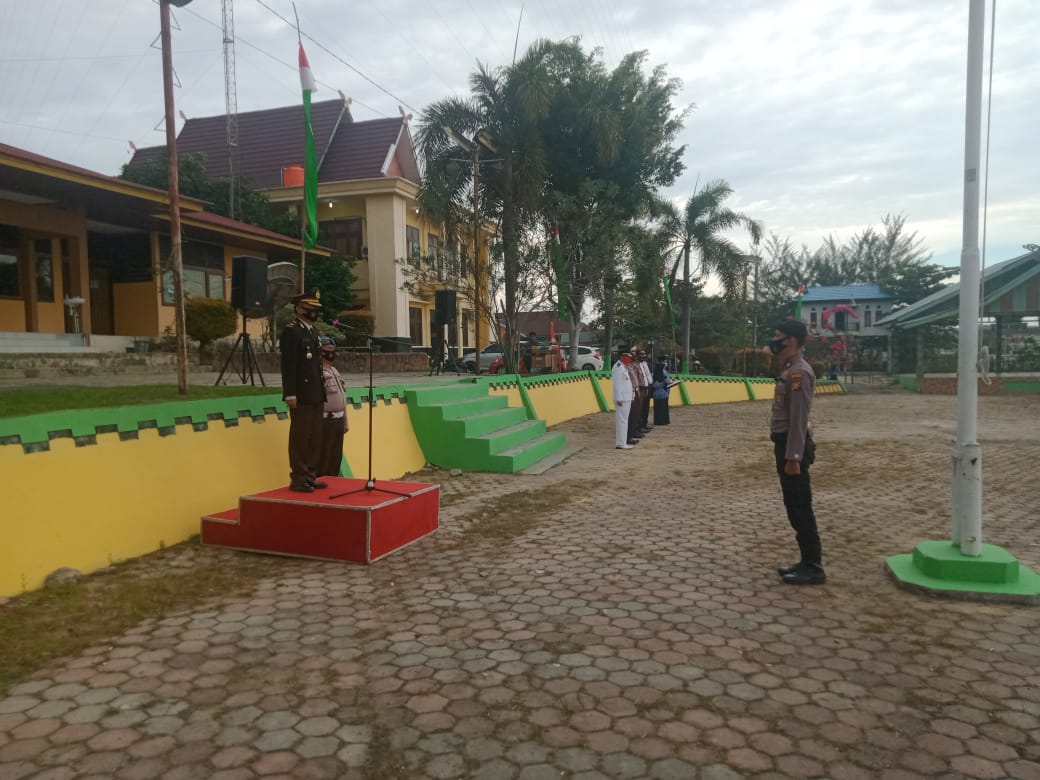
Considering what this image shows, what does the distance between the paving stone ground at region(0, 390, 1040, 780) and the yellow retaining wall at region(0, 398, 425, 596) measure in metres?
0.54

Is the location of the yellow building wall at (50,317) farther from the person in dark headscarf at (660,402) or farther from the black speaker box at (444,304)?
the person in dark headscarf at (660,402)

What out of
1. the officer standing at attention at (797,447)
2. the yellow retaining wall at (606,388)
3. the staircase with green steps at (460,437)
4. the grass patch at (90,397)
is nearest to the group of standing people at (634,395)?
the staircase with green steps at (460,437)

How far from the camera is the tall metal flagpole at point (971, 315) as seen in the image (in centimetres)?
434

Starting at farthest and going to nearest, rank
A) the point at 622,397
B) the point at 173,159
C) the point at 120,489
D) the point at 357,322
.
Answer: the point at 357,322, the point at 622,397, the point at 173,159, the point at 120,489

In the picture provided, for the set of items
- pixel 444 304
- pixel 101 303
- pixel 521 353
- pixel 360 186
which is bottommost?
pixel 521 353

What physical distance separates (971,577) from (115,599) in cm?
512

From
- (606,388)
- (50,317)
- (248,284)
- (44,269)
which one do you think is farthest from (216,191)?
(248,284)

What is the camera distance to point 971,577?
168 inches

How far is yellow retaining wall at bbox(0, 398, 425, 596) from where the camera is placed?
429 cm

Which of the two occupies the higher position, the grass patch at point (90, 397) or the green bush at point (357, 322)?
the green bush at point (357, 322)

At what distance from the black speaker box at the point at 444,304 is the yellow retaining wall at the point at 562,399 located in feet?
9.66

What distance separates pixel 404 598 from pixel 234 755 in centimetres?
175

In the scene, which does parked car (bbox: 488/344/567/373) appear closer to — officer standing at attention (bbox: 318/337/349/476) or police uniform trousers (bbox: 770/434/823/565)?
officer standing at attention (bbox: 318/337/349/476)

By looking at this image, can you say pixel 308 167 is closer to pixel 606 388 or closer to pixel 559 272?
pixel 559 272
